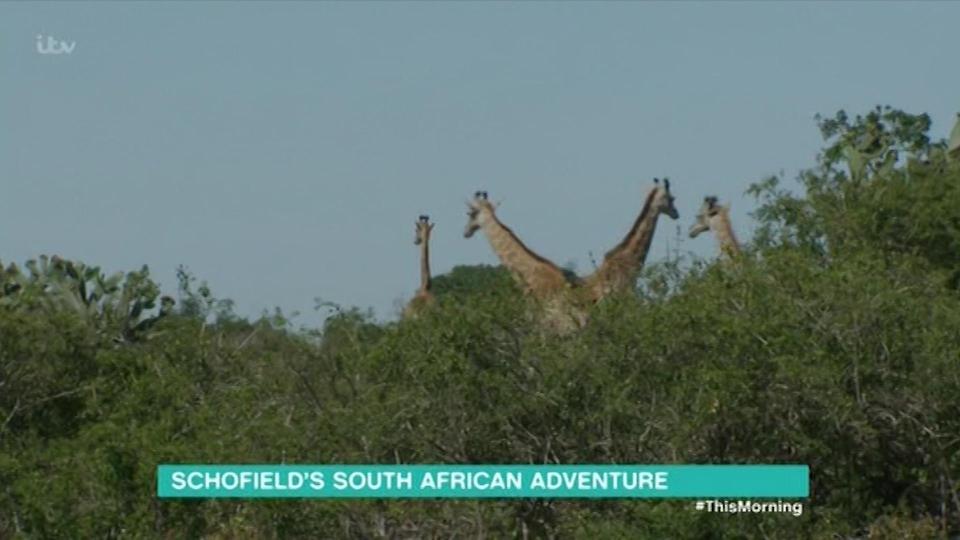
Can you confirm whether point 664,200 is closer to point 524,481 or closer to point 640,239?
point 640,239

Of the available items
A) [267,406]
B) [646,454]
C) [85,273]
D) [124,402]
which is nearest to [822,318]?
[646,454]

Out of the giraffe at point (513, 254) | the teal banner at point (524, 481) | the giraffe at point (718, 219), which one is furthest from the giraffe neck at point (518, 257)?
the teal banner at point (524, 481)

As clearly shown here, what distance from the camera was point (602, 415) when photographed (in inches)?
627

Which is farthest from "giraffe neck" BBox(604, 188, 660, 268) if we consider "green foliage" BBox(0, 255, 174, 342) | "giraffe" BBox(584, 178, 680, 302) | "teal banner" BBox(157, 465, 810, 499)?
"teal banner" BBox(157, 465, 810, 499)

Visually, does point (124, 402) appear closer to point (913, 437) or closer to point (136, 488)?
point (136, 488)

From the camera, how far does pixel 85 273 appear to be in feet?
94.4

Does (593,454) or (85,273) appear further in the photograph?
(85,273)

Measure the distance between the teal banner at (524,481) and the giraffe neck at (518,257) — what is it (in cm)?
1408

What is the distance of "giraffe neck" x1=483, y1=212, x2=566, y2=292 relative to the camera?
30.6m

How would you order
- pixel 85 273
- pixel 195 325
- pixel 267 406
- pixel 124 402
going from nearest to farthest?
pixel 267 406 → pixel 124 402 → pixel 195 325 → pixel 85 273

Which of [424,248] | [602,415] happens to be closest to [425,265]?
[424,248]

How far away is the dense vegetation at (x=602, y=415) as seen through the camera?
1580 cm

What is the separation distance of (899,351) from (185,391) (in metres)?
5.98

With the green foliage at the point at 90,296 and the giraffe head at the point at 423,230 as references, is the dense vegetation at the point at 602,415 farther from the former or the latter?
the giraffe head at the point at 423,230
